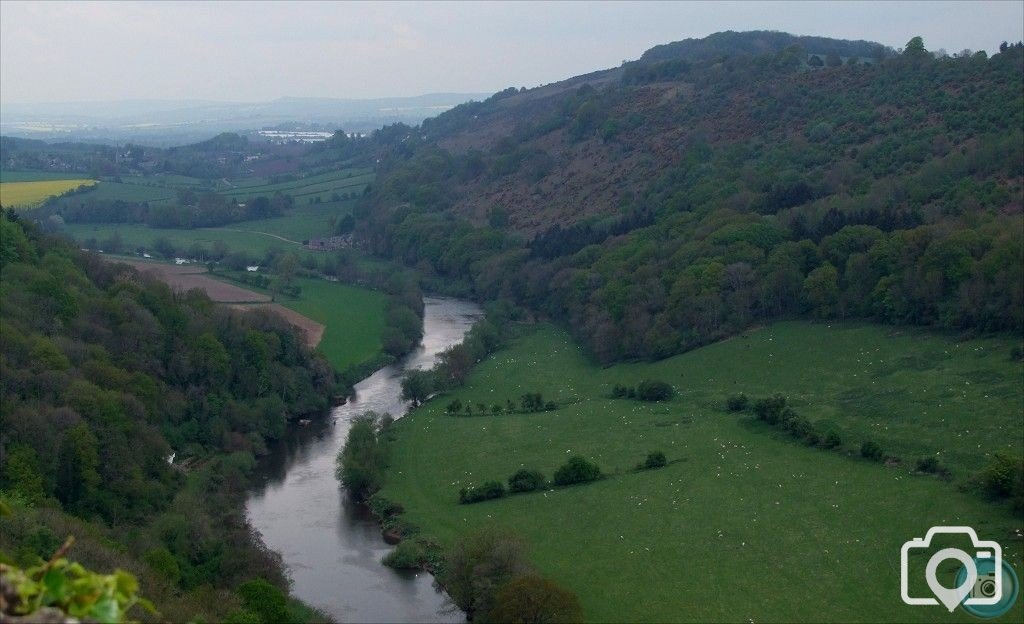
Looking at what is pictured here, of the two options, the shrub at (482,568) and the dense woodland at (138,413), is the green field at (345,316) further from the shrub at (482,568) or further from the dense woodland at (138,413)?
the shrub at (482,568)

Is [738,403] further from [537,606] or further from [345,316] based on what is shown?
[345,316]

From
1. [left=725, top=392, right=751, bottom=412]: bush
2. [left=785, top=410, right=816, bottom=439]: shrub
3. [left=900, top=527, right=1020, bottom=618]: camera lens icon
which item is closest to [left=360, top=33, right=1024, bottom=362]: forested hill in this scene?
[left=725, top=392, right=751, bottom=412]: bush

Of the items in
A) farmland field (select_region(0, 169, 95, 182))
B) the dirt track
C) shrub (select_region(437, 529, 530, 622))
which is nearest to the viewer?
shrub (select_region(437, 529, 530, 622))

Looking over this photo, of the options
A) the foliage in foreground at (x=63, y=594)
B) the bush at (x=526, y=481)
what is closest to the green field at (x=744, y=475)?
the bush at (x=526, y=481)

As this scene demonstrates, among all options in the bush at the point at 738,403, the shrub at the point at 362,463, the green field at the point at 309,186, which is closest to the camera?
the shrub at the point at 362,463

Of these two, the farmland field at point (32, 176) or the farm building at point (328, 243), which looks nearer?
the farm building at point (328, 243)

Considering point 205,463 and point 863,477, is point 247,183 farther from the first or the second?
point 863,477

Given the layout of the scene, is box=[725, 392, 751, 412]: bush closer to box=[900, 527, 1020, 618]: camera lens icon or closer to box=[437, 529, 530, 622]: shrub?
box=[900, 527, 1020, 618]: camera lens icon
